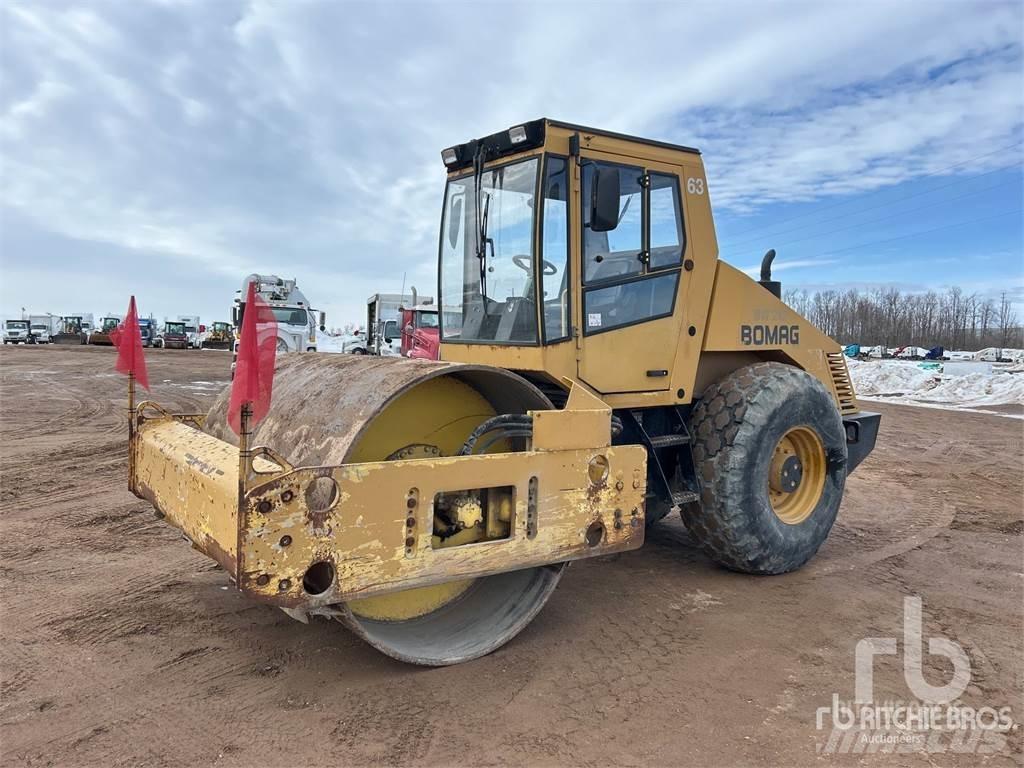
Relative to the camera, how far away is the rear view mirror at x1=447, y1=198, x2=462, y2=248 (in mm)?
4750

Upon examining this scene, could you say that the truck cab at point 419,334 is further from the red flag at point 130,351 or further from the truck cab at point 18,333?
the truck cab at point 18,333

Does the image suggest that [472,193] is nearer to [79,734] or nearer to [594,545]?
[594,545]

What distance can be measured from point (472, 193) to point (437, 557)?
102 inches

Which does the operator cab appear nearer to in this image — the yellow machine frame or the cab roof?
the cab roof

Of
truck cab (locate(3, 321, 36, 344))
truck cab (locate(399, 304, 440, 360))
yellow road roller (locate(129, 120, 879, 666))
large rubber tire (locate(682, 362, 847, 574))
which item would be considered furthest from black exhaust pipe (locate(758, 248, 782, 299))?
truck cab (locate(3, 321, 36, 344))

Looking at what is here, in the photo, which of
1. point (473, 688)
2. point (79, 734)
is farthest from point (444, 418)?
point (79, 734)

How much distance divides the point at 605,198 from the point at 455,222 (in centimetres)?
129

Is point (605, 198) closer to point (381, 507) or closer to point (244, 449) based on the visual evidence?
point (381, 507)

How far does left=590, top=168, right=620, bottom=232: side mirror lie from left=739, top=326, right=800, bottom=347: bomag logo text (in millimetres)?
1534

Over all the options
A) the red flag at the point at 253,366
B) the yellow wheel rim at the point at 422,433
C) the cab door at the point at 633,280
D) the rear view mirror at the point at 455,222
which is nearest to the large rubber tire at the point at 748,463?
the cab door at the point at 633,280

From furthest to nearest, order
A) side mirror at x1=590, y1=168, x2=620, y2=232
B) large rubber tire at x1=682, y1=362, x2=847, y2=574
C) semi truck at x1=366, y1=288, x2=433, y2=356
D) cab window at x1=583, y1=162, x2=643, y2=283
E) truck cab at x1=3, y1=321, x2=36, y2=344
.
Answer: truck cab at x1=3, y1=321, x2=36, y2=344
semi truck at x1=366, y1=288, x2=433, y2=356
large rubber tire at x1=682, y1=362, x2=847, y2=574
cab window at x1=583, y1=162, x2=643, y2=283
side mirror at x1=590, y1=168, x2=620, y2=232

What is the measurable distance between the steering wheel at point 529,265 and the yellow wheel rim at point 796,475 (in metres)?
2.00

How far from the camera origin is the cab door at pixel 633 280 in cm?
413

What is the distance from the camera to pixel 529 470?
3.19m
